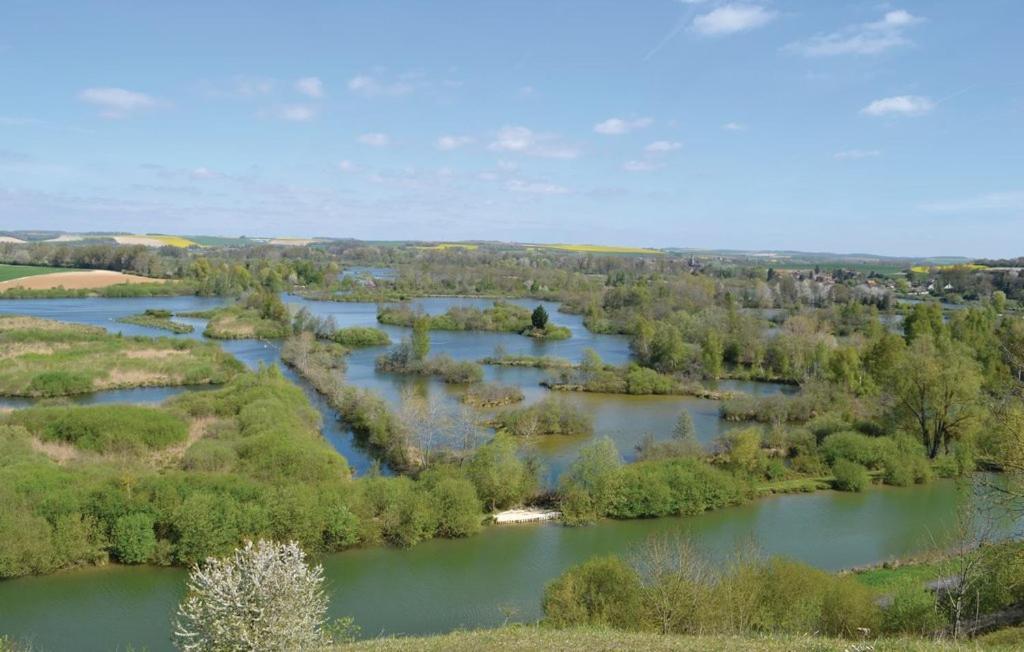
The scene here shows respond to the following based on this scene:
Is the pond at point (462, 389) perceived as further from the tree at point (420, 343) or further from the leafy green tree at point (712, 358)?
the tree at point (420, 343)

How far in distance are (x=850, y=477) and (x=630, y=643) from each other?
46.9 ft

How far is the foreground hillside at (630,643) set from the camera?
261 inches

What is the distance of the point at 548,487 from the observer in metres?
17.8

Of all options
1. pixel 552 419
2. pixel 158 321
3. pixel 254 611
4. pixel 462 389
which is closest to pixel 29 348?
pixel 158 321

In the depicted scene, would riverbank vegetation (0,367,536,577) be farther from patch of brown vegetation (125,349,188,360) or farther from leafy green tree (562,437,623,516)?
patch of brown vegetation (125,349,188,360)

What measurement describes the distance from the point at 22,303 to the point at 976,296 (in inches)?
3332

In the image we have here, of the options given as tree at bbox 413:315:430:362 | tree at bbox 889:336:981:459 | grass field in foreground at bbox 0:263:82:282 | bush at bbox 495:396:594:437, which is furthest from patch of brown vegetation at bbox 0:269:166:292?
tree at bbox 889:336:981:459

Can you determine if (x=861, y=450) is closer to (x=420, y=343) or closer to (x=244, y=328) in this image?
(x=420, y=343)

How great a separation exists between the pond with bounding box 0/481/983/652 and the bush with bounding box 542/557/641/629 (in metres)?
1.65

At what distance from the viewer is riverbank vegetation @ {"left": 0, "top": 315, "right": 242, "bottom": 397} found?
92.1 ft

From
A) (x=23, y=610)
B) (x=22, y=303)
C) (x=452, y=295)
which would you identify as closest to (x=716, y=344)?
(x=23, y=610)

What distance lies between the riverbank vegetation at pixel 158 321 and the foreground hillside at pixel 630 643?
4139 centimetres

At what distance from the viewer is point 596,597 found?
10516mm

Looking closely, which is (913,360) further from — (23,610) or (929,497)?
(23,610)
